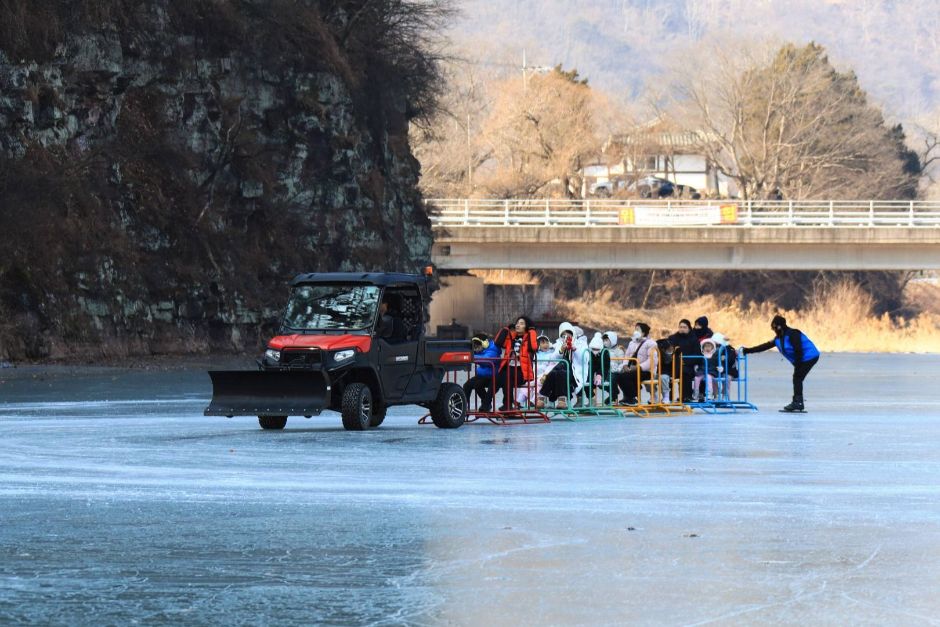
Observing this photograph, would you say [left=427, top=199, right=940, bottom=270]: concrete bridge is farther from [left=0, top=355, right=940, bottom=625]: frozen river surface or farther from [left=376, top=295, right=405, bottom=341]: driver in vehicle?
[left=0, top=355, right=940, bottom=625]: frozen river surface

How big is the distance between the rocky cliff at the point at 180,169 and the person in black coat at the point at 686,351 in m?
20.6

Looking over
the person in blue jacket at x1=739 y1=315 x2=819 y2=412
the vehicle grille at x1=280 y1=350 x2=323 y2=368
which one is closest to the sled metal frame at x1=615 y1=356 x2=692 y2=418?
the person in blue jacket at x1=739 y1=315 x2=819 y2=412

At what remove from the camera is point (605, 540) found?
38.9 feet

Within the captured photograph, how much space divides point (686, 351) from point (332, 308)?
8239 millimetres

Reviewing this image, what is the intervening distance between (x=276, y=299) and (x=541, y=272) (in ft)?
162

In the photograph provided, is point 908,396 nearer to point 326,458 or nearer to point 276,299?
point 326,458

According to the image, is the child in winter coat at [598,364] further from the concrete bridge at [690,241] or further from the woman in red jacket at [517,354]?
the concrete bridge at [690,241]

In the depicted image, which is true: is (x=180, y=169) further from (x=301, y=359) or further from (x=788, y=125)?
(x=788, y=125)

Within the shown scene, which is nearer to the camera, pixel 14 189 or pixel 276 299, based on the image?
pixel 14 189

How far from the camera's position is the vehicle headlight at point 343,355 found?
22406mm

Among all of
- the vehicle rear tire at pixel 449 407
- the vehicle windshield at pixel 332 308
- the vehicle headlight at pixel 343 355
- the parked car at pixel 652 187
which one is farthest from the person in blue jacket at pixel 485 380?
the parked car at pixel 652 187

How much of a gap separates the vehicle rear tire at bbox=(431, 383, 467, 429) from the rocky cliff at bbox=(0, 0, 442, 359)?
70.6 feet

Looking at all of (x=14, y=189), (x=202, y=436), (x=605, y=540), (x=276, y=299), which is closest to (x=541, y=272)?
(x=276, y=299)

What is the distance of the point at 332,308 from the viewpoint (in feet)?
76.3
